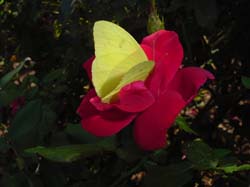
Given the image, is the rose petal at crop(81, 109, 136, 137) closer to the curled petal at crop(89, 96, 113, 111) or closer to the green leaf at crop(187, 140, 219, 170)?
the curled petal at crop(89, 96, 113, 111)

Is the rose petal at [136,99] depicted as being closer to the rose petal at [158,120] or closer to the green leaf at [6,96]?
the rose petal at [158,120]

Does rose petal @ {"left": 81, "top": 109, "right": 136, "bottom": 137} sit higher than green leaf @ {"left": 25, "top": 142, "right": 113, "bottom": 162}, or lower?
higher

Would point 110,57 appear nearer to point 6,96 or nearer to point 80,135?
point 80,135

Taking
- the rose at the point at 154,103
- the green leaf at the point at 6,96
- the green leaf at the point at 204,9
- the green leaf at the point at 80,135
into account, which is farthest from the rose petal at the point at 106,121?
the green leaf at the point at 204,9

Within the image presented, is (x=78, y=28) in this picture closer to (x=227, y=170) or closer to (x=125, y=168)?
(x=125, y=168)

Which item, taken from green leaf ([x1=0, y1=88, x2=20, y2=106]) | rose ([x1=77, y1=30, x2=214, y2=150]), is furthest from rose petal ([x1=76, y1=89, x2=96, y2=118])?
green leaf ([x1=0, y1=88, x2=20, y2=106])

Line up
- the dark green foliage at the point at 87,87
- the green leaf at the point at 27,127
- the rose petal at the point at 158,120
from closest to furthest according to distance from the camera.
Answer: the rose petal at the point at 158,120, the dark green foliage at the point at 87,87, the green leaf at the point at 27,127

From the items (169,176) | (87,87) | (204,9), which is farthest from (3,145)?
(87,87)
